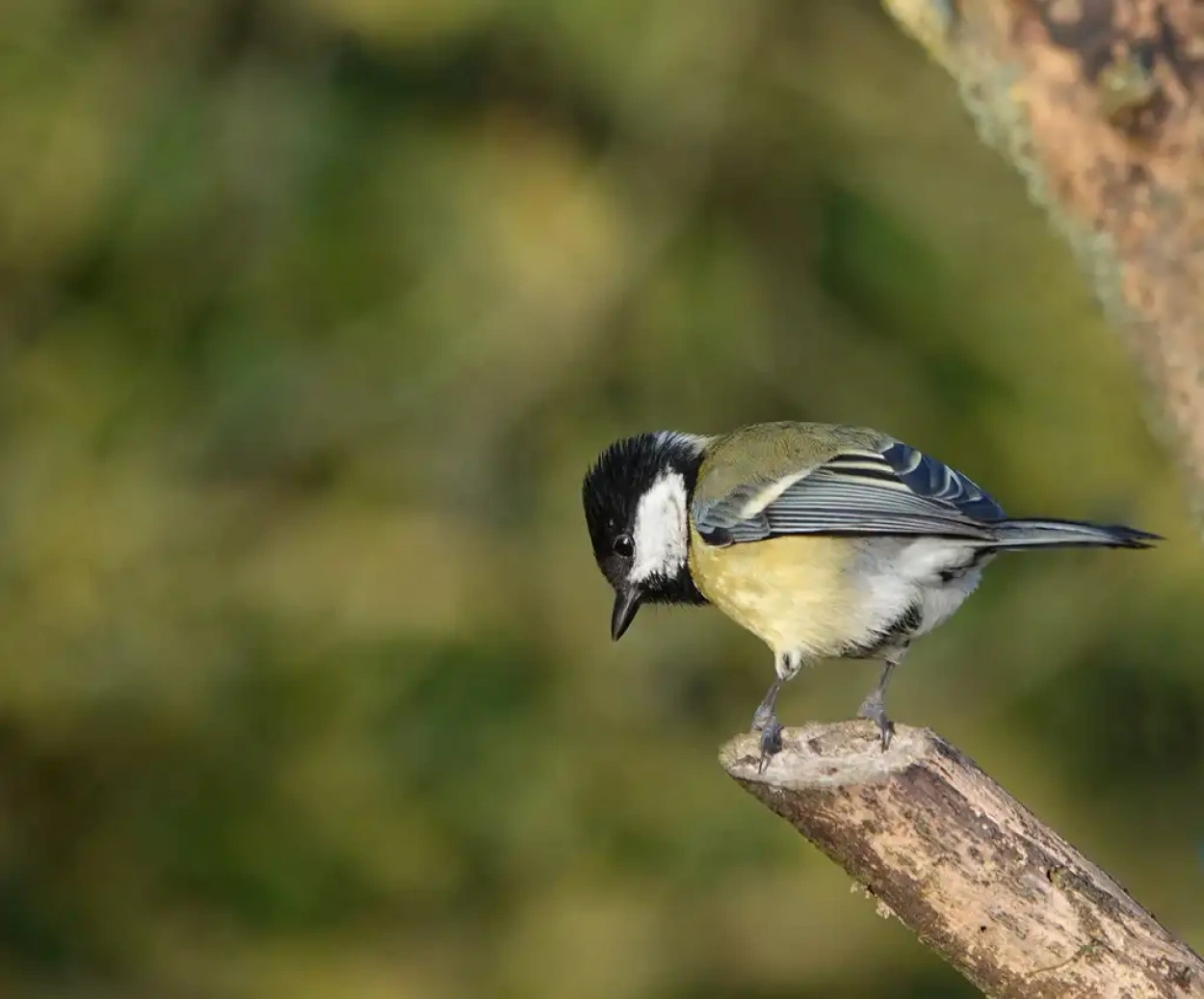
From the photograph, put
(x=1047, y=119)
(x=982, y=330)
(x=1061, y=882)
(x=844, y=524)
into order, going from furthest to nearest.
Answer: (x=982, y=330), (x=844, y=524), (x=1061, y=882), (x=1047, y=119)

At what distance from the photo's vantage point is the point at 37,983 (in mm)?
4699

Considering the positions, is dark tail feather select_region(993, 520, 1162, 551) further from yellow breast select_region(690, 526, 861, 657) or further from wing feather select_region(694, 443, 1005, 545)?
yellow breast select_region(690, 526, 861, 657)

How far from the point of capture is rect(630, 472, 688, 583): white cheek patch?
2.83m

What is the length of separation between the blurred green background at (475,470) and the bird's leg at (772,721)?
1.91 m

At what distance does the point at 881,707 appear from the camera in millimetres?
2246

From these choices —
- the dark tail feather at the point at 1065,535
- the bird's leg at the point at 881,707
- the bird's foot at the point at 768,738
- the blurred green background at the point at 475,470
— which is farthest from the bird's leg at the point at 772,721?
the blurred green background at the point at 475,470

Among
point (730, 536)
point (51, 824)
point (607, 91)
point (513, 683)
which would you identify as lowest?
point (730, 536)

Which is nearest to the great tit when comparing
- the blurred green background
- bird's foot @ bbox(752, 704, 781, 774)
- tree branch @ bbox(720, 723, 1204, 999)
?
bird's foot @ bbox(752, 704, 781, 774)

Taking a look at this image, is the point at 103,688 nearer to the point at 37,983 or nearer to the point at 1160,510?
the point at 37,983

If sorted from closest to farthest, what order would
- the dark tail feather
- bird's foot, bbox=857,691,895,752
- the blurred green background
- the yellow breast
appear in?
bird's foot, bbox=857,691,895,752 < the dark tail feather < the yellow breast < the blurred green background

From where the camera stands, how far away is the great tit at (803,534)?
2.53m

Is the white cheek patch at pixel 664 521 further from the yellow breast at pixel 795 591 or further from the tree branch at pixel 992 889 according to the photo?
the tree branch at pixel 992 889

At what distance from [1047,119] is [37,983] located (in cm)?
412

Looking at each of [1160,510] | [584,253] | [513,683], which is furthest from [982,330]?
[513,683]
